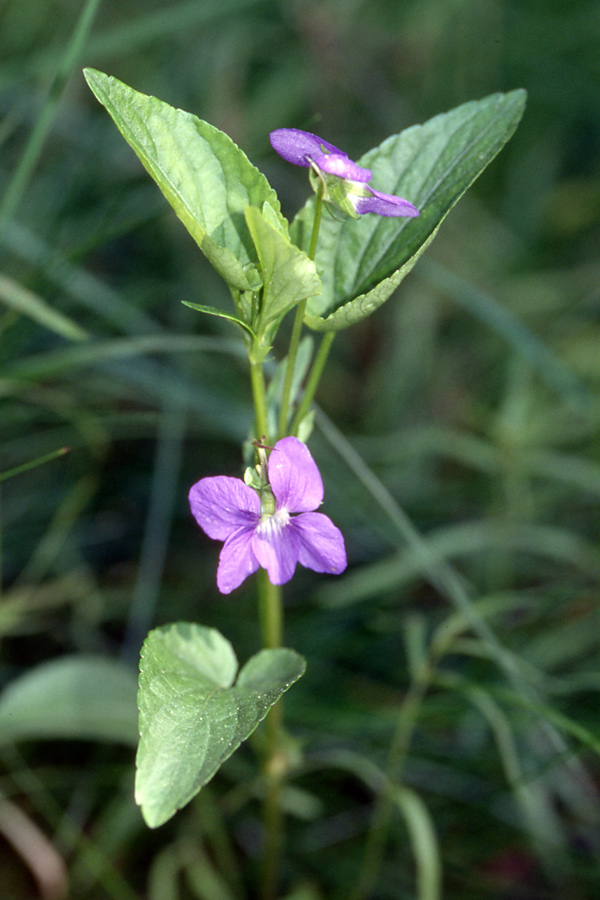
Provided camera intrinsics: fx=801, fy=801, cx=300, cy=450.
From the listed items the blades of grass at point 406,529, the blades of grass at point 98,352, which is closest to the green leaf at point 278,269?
the blades of grass at point 406,529

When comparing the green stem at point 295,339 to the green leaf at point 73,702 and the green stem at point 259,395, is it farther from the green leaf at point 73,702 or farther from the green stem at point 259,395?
the green leaf at point 73,702

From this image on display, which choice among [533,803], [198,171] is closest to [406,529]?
[533,803]

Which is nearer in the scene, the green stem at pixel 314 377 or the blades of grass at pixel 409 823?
the green stem at pixel 314 377

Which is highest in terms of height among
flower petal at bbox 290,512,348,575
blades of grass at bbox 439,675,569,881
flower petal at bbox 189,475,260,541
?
flower petal at bbox 189,475,260,541

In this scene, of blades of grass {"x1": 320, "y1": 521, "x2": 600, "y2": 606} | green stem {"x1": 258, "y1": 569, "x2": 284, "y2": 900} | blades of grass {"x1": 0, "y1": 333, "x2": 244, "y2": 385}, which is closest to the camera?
green stem {"x1": 258, "y1": 569, "x2": 284, "y2": 900}

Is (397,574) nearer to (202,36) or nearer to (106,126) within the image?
(106,126)

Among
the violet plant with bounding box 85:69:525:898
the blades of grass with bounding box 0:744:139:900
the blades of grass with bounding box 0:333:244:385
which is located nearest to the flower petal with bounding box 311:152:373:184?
the violet plant with bounding box 85:69:525:898

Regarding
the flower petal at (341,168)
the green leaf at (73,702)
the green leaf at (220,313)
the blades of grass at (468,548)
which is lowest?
the blades of grass at (468,548)

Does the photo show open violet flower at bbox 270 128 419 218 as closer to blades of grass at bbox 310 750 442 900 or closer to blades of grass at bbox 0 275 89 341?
blades of grass at bbox 0 275 89 341
